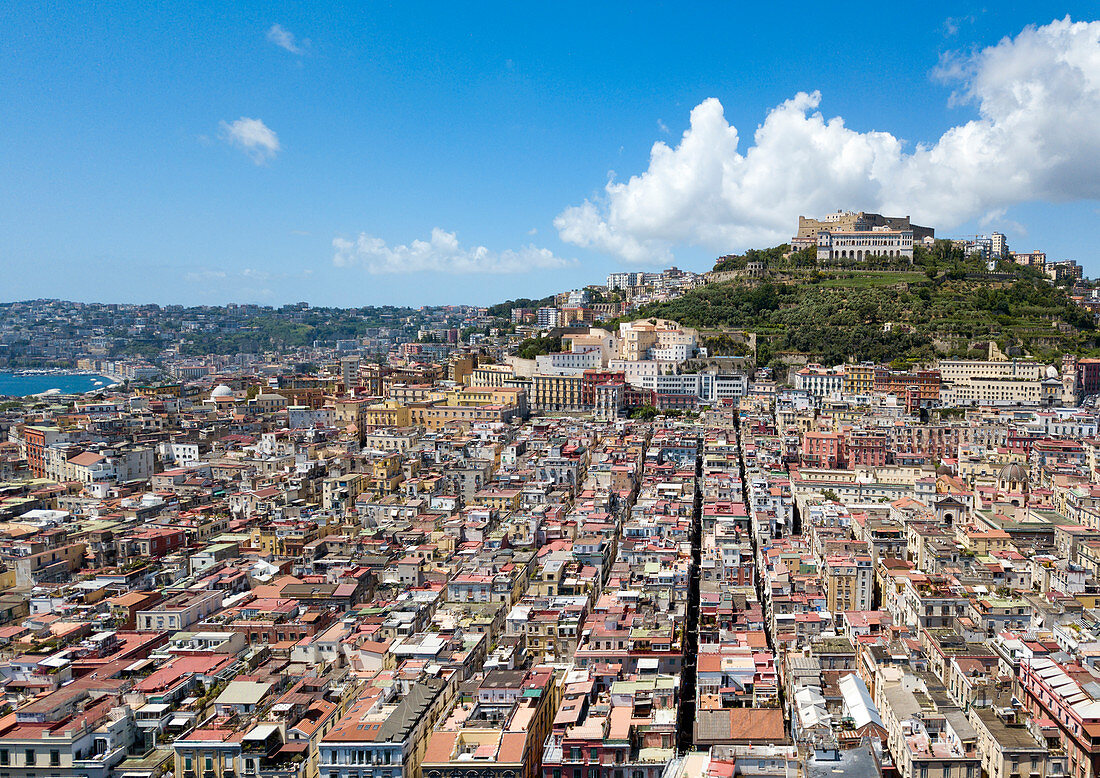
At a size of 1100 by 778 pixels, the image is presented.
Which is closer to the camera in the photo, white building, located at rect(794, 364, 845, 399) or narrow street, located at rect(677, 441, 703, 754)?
narrow street, located at rect(677, 441, 703, 754)

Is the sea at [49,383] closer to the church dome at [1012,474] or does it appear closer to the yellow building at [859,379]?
the yellow building at [859,379]

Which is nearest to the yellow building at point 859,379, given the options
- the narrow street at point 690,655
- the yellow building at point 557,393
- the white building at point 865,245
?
the yellow building at point 557,393

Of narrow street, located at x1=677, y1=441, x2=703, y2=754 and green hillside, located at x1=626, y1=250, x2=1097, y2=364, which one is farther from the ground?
green hillside, located at x1=626, y1=250, x2=1097, y2=364

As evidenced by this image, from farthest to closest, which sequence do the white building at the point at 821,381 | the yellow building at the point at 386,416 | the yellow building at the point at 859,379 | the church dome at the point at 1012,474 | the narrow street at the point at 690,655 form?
the white building at the point at 821,381 → the yellow building at the point at 859,379 → the yellow building at the point at 386,416 → the church dome at the point at 1012,474 → the narrow street at the point at 690,655

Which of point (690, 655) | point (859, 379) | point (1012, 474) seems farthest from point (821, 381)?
point (690, 655)

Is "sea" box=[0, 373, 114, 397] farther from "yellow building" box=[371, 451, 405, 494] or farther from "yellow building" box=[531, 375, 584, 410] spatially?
"yellow building" box=[371, 451, 405, 494]

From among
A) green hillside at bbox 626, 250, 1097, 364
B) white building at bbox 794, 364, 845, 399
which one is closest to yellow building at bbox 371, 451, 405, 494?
white building at bbox 794, 364, 845, 399
